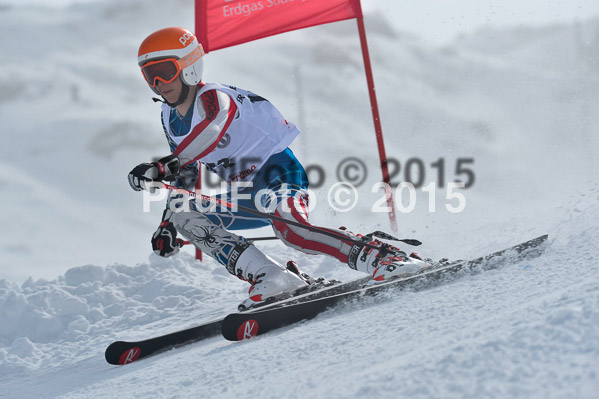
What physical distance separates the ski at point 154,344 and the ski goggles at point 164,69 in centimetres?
137

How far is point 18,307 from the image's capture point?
462cm

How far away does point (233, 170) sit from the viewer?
3.85 m

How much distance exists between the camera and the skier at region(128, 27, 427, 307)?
3387 millimetres

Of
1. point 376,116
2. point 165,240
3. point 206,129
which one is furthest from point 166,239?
point 376,116

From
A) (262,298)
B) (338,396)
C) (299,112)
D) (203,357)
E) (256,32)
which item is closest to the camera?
(338,396)

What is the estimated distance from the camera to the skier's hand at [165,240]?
12.4 feet

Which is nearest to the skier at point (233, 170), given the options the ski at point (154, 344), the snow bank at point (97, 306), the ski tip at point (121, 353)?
the ski at point (154, 344)

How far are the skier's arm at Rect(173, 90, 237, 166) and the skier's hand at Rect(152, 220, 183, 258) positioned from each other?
0.59 metres

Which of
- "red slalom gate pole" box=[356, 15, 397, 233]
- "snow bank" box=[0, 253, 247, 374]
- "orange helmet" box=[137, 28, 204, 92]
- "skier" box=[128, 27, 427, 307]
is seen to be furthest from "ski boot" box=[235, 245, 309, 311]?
"red slalom gate pole" box=[356, 15, 397, 233]

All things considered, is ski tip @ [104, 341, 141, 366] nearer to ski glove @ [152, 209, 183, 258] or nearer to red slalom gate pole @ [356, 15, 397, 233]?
ski glove @ [152, 209, 183, 258]

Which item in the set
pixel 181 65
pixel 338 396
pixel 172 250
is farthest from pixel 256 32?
pixel 338 396

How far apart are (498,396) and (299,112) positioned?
5882 mm

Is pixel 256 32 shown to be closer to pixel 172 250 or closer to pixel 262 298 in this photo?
pixel 172 250

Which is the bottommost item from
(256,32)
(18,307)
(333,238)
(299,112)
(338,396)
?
(18,307)
